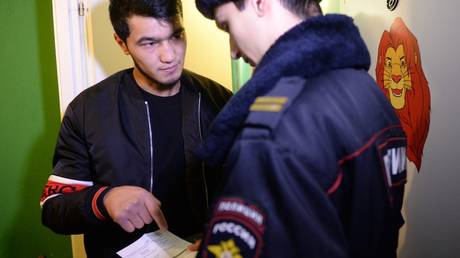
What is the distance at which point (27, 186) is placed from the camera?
1.88m

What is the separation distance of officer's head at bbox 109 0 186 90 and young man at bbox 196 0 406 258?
505mm

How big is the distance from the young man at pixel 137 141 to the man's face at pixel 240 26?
1.53 ft

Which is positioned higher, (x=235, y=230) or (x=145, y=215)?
(x=235, y=230)

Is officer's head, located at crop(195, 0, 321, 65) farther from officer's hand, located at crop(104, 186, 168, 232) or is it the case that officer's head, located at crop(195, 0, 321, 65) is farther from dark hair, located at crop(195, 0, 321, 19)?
officer's hand, located at crop(104, 186, 168, 232)

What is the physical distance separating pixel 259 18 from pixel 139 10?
0.58m

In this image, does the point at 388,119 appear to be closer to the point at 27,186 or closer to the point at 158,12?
the point at 158,12

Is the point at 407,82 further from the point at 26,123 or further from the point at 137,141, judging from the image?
the point at 26,123

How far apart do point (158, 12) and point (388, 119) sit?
73 cm

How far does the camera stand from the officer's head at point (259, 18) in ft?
1.89

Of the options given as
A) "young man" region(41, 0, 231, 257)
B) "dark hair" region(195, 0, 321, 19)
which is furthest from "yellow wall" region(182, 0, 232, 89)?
"dark hair" region(195, 0, 321, 19)

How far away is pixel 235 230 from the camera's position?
1.52 ft

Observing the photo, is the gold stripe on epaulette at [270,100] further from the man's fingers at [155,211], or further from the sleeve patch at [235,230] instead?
the man's fingers at [155,211]

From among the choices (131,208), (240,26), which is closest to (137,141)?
(131,208)

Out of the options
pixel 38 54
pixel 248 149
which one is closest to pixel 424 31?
pixel 248 149
